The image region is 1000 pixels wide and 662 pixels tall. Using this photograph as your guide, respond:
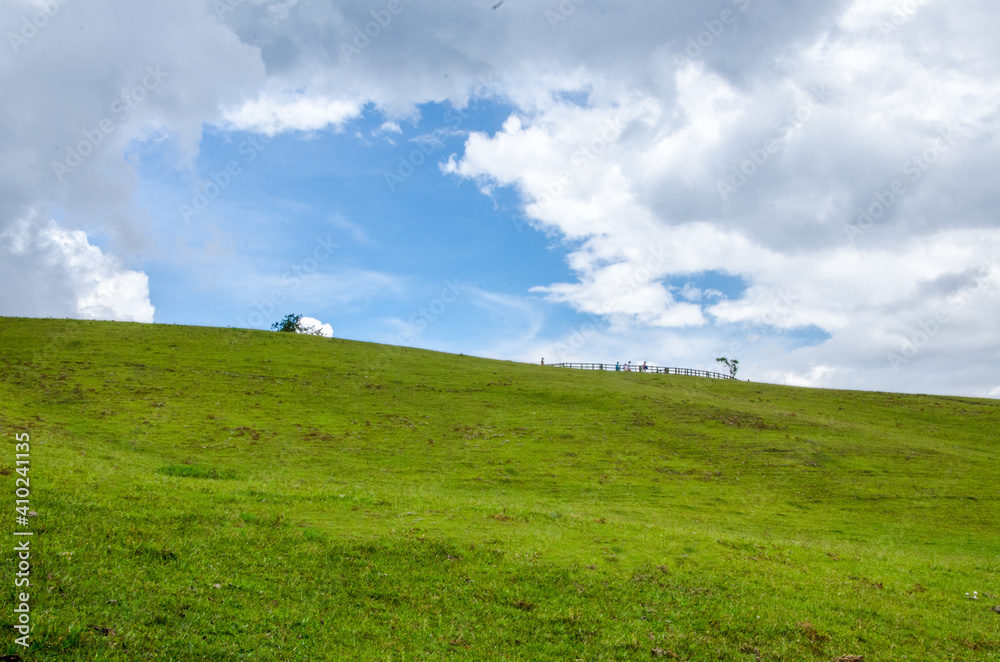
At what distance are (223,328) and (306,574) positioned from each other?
212ft

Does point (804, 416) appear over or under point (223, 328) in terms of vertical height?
under

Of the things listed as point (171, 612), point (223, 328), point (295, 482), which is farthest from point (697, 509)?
point (223, 328)

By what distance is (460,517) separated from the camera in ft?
75.1

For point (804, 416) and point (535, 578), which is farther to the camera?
point (804, 416)

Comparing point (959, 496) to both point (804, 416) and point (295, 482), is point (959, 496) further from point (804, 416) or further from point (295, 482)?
point (295, 482)

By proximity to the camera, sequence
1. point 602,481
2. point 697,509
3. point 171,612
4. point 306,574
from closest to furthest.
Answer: point 171,612 → point 306,574 → point 697,509 → point 602,481

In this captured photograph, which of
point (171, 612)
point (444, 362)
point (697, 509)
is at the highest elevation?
point (444, 362)

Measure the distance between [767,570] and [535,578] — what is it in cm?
870

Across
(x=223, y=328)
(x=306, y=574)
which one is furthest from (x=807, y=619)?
(x=223, y=328)

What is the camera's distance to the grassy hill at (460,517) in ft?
43.4

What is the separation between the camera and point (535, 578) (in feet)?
55.2

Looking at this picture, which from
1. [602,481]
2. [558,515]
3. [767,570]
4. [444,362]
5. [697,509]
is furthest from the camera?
[444,362]

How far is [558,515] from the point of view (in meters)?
25.4

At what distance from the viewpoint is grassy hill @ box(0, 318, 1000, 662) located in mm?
13219
